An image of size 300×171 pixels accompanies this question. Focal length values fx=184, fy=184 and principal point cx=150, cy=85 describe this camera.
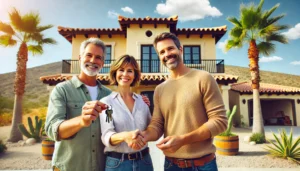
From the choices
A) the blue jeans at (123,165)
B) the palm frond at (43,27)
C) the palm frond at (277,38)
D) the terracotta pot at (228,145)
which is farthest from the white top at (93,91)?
the palm frond at (43,27)

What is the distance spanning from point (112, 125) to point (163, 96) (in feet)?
1.96

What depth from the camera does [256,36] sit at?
989 cm

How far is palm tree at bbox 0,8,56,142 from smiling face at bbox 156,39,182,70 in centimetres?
1105

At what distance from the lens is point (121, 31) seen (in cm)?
1388

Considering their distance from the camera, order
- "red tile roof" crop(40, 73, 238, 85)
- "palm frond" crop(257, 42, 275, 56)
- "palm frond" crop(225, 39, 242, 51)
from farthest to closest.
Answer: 1. "red tile roof" crop(40, 73, 238, 85)
2. "palm frond" crop(225, 39, 242, 51)
3. "palm frond" crop(257, 42, 275, 56)

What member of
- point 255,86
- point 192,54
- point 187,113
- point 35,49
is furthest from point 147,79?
point 187,113

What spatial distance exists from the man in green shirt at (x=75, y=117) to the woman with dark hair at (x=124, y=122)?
0.16 metres

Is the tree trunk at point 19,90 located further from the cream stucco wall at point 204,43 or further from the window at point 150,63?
the cream stucco wall at point 204,43

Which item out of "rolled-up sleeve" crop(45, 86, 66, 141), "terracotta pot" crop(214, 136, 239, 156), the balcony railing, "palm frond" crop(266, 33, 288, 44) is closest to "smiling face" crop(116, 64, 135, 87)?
"rolled-up sleeve" crop(45, 86, 66, 141)

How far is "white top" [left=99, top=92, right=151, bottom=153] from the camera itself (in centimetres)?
162

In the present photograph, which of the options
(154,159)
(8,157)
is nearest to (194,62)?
(154,159)

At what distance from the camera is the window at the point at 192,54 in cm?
1387

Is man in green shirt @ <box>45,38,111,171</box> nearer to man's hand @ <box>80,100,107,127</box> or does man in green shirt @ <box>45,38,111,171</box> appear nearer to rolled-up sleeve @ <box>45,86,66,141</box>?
rolled-up sleeve @ <box>45,86,66,141</box>

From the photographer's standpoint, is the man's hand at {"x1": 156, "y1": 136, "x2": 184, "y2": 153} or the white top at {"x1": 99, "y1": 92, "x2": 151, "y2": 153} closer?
the man's hand at {"x1": 156, "y1": 136, "x2": 184, "y2": 153}
